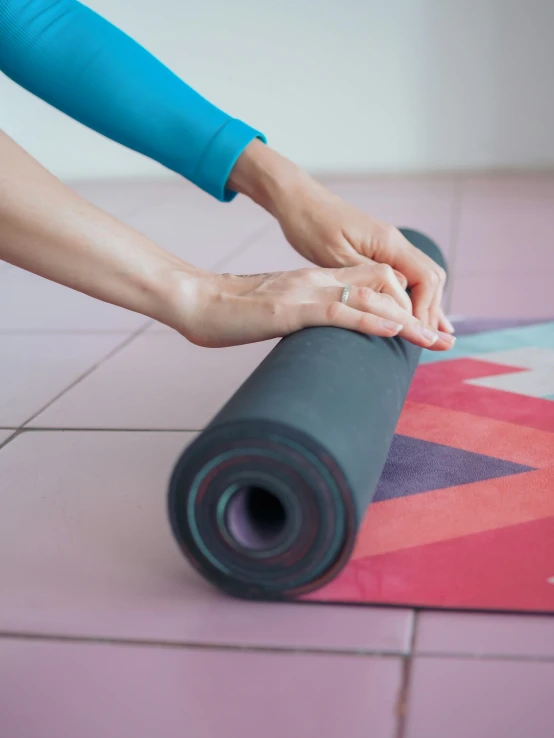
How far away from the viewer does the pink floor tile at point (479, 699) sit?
2.29 feet

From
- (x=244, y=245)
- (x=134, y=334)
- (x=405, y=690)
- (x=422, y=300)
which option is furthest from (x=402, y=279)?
(x=244, y=245)

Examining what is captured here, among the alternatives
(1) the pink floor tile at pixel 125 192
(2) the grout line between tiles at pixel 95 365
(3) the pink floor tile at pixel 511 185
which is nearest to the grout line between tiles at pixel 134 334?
(2) the grout line between tiles at pixel 95 365

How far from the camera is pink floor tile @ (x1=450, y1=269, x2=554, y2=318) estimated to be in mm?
1892

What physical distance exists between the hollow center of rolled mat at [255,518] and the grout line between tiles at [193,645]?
10 centimetres

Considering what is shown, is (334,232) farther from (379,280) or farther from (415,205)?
(415,205)

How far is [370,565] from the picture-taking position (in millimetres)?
925

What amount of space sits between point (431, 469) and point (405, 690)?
43 cm

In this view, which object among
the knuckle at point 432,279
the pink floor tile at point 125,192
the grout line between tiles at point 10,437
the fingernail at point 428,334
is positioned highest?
the knuckle at point 432,279

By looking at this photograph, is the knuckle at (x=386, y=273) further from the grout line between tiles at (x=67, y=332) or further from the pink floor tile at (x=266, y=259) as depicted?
the pink floor tile at (x=266, y=259)

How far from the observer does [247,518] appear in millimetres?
888

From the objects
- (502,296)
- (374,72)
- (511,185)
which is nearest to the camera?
(502,296)

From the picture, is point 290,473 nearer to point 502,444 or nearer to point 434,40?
point 502,444

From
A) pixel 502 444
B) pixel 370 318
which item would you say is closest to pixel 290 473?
pixel 370 318

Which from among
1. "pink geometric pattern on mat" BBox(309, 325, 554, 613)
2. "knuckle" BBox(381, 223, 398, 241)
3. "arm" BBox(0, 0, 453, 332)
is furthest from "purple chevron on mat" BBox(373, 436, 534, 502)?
"knuckle" BBox(381, 223, 398, 241)
